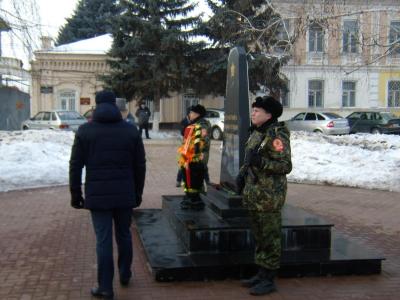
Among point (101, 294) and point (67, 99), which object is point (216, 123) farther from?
point (101, 294)

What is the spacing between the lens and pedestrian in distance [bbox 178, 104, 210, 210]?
23.6 feet

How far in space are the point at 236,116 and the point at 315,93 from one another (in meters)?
30.5

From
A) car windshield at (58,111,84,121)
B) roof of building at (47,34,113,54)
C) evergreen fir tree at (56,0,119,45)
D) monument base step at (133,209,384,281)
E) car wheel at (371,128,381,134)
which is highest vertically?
evergreen fir tree at (56,0,119,45)

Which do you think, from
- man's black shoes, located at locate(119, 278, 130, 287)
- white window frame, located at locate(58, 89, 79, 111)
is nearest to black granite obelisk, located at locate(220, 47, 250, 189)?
man's black shoes, located at locate(119, 278, 130, 287)

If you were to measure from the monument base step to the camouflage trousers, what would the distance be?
1.94ft

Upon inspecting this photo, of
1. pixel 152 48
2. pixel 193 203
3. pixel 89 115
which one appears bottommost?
pixel 193 203

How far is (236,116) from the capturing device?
22.1 ft

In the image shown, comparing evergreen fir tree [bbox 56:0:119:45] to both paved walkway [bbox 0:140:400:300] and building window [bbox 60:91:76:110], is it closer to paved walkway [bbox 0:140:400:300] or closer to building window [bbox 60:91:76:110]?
building window [bbox 60:91:76:110]

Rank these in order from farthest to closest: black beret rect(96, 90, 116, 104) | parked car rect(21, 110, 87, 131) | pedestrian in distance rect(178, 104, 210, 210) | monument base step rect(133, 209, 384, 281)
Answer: parked car rect(21, 110, 87, 131)
pedestrian in distance rect(178, 104, 210, 210)
monument base step rect(133, 209, 384, 281)
black beret rect(96, 90, 116, 104)

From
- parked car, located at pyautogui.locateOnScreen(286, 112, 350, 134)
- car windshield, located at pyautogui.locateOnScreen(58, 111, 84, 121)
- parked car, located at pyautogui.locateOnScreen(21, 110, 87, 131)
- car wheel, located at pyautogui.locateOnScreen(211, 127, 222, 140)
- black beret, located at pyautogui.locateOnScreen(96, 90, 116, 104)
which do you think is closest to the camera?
black beret, located at pyautogui.locateOnScreen(96, 90, 116, 104)

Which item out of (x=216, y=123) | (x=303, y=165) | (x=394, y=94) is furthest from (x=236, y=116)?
(x=394, y=94)

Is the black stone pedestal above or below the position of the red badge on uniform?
below

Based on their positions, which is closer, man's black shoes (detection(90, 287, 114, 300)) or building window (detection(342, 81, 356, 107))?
man's black shoes (detection(90, 287, 114, 300))

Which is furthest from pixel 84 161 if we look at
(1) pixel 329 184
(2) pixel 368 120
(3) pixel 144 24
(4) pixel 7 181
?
(2) pixel 368 120
